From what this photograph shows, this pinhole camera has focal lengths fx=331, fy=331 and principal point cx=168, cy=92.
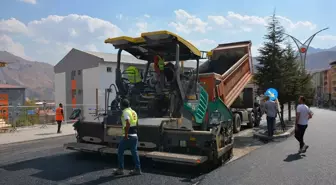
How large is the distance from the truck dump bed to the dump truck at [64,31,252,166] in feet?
2.10

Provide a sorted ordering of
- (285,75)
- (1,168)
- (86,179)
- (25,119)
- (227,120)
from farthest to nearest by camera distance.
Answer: (25,119)
(285,75)
(227,120)
(1,168)
(86,179)

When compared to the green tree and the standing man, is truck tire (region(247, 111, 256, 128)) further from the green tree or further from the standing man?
the standing man

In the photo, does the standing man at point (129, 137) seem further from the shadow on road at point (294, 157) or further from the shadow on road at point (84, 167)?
the shadow on road at point (294, 157)

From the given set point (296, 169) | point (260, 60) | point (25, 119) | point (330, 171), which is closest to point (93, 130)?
point (296, 169)

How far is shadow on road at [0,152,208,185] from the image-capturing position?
6.57m

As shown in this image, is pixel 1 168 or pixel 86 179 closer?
pixel 86 179

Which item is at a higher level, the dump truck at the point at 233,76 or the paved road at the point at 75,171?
the dump truck at the point at 233,76

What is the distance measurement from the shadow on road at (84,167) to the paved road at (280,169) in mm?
696

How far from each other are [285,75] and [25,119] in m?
13.3

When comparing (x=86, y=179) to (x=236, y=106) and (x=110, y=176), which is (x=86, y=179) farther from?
(x=236, y=106)

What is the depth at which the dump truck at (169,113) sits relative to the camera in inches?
268

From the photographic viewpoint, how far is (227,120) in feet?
30.5

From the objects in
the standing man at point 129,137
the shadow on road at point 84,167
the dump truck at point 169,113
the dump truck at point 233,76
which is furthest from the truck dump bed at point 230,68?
the standing man at point 129,137

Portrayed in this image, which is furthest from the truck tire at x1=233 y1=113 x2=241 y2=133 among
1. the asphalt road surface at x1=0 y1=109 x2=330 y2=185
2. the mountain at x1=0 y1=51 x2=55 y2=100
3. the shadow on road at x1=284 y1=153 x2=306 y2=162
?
the mountain at x1=0 y1=51 x2=55 y2=100
